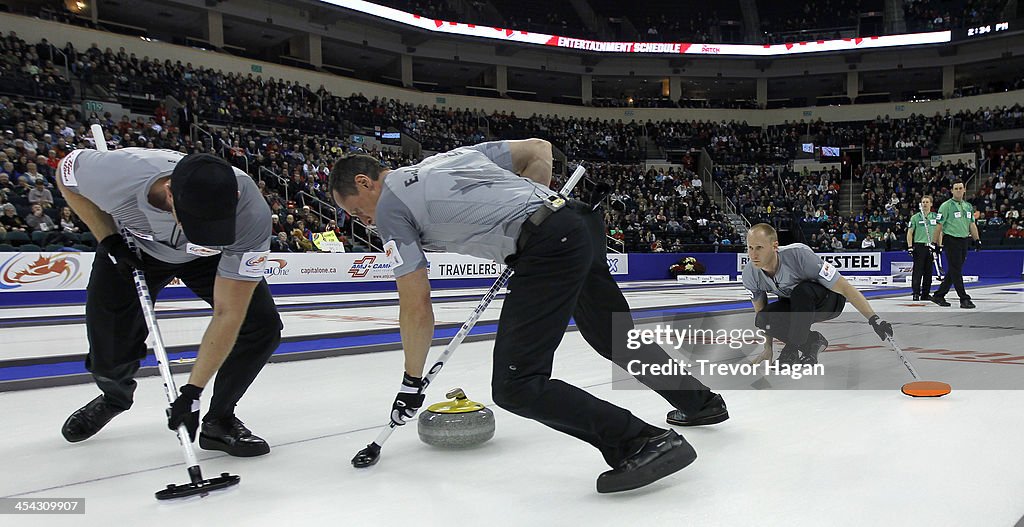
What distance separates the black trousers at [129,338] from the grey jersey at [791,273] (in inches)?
114

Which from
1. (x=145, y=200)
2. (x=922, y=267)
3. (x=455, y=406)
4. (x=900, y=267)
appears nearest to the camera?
(x=145, y=200)

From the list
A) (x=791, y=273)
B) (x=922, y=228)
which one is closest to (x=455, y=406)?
(x=791, y=273)

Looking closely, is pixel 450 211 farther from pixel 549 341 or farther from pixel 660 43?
pixel 660 43

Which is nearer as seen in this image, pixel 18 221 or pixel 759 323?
pixel 759 323

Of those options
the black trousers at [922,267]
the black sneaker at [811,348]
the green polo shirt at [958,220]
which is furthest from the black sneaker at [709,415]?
the black trousers at [922,267]

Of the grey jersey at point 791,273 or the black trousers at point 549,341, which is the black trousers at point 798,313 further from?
the black trousers at point 549,341

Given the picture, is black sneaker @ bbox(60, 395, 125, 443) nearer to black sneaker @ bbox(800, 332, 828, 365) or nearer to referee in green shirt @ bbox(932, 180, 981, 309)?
black sneaker @ bbox(800, 332, 828, 365)

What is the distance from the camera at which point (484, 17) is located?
116 feet

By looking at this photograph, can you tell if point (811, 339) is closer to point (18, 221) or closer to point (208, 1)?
point (18, 221)

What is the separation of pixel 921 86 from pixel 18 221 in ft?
134

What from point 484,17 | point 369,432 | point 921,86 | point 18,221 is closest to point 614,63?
point 484,17

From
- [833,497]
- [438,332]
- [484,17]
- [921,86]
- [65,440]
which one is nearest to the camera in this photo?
[833,497]

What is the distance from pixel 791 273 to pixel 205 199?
344 cm

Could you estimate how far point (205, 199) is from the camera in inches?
99.7
